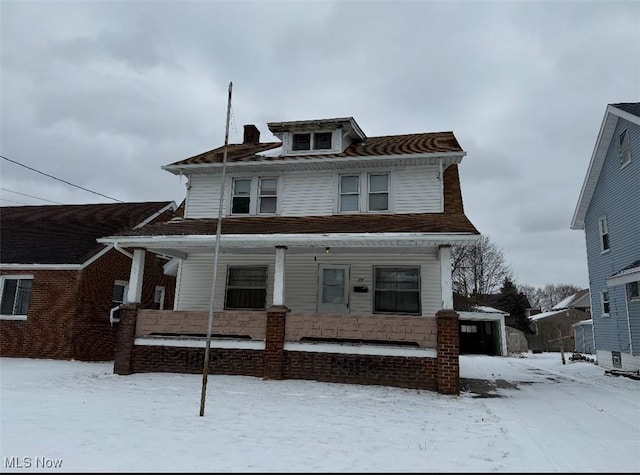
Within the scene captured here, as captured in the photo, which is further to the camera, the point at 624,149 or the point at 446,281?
the point at 624,149

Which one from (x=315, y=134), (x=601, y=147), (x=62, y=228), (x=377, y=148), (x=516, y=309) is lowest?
(x=516, y=309)

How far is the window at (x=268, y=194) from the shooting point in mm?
13656

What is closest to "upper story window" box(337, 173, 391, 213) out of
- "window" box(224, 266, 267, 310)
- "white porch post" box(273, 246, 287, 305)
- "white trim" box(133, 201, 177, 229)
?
"white porch post" box(273, 246, 287, 305)

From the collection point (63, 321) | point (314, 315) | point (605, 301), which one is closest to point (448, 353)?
point (314, 315)

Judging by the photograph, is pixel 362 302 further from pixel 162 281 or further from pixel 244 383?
pixel 162 281

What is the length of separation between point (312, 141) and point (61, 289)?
1028cm

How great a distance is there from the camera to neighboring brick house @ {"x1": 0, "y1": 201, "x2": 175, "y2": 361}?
50.2 ft

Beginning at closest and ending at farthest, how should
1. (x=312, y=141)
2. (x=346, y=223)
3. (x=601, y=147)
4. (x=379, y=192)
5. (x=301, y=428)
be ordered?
1. (x=301, y=428)
2. (x=346, y=223)
3. (x=379, y=192)
4. (x=312, y=141)
5. (x=601, y=147)

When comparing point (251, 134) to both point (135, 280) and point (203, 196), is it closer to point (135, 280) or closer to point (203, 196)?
point (203, 196)

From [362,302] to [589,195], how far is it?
12.1 metres

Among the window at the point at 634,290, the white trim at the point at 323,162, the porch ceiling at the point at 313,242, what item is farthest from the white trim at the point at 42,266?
the window at the point at 634,290

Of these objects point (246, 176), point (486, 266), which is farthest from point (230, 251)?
point (486, 266)

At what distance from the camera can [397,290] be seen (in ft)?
41.9

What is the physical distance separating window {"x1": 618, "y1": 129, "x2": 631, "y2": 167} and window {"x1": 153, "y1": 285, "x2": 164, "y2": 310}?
18.9 m
